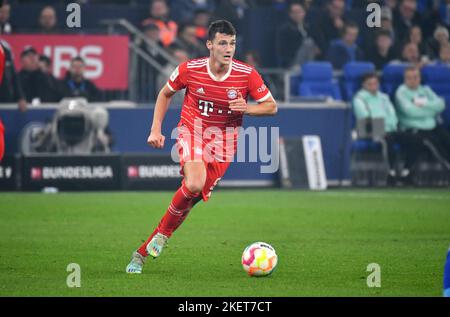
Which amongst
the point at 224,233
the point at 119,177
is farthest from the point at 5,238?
the point at 119,177

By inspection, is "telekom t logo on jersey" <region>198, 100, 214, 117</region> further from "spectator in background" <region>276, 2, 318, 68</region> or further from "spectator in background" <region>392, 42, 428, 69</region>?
"spectator in background" <region>392, 42, 428, 69</region>

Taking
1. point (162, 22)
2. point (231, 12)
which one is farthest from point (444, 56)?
point (162, 22)

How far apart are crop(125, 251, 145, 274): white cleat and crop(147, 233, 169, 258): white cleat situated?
97 millimetres

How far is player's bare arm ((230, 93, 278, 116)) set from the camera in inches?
414

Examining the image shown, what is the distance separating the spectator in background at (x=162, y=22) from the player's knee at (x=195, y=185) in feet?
38.6

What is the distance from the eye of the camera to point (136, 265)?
415 inches

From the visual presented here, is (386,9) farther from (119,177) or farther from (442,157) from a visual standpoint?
(119,177)

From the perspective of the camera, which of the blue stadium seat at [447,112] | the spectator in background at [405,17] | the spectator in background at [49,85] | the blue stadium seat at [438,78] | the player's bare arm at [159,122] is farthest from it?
the spectator in background at [405,17]

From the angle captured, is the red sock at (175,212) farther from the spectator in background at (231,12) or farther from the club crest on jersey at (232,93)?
the spectator in background at (231,12)

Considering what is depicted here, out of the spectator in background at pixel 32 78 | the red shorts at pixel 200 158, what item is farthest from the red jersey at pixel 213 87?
the spectator in background at pixel 32 78

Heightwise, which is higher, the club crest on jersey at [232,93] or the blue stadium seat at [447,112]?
the club crest on jersey at [232,93]

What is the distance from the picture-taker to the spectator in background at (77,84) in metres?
20.2

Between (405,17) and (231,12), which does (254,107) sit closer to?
(231,12)
